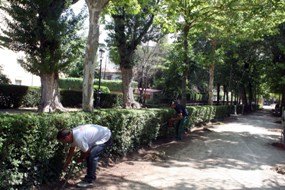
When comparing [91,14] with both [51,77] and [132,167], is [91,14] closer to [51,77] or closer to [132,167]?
[132,167]

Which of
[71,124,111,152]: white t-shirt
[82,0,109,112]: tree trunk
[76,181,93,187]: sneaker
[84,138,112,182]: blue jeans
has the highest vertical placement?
[82,0,109,112]: tree trunk

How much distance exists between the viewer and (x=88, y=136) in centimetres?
727

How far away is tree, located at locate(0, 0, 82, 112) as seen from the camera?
20.1 metres

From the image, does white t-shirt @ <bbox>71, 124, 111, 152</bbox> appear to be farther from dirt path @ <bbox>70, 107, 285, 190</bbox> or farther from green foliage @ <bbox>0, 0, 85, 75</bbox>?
green foliage @ <bbox>0, 0, 85, 75</bbox>

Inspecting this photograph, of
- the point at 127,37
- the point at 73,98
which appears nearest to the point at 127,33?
the point at 127,37

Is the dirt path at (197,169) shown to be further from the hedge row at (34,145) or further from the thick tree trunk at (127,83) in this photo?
the thick tree trunk at (127,83)

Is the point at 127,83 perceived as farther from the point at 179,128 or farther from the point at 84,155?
the point at 84,155

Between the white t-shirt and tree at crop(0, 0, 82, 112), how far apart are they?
13.1 m

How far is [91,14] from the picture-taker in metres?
10.5

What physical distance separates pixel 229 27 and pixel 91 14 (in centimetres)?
1083

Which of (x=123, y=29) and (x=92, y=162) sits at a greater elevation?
(x=123, y=29)

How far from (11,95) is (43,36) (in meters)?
6.97

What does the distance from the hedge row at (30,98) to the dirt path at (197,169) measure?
569 inches

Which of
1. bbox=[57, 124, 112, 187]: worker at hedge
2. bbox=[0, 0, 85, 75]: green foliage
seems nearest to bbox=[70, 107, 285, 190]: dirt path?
bbox=[57, 124, 112, 187]: worker at hedge
